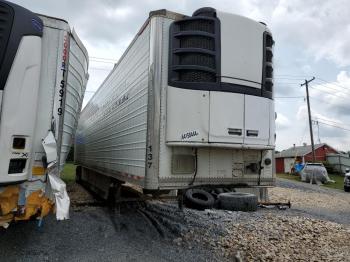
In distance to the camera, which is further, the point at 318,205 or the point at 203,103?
the point at 318,205

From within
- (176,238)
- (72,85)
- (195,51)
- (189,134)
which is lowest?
(176,238)

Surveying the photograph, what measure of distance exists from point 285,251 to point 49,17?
5.01 metres

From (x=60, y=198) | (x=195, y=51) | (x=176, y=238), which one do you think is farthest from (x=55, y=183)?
(x=195, y=51)

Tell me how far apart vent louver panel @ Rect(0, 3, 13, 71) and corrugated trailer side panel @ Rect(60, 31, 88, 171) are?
0.92 m

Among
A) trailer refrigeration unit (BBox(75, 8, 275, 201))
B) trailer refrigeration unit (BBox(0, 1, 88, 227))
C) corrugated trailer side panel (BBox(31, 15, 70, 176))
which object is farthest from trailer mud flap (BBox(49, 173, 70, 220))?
trailer refrigeration unit (BBox(75, 8, 275, 201))

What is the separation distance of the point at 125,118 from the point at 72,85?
2.20 metres

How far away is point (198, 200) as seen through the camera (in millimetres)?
7758

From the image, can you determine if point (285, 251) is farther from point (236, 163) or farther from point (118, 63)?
point (118, 63)

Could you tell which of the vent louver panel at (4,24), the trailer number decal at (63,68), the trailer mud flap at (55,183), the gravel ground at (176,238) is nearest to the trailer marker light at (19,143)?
the trailer mud flap at (55,183)

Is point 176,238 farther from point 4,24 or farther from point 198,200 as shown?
point 4,24

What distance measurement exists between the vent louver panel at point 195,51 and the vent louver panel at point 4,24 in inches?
94.6

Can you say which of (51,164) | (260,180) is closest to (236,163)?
(260,180)

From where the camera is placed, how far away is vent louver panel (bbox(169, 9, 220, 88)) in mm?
5988

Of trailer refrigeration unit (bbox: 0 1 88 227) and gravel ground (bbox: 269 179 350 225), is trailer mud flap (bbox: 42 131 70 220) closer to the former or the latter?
trailer refrigeration unit (bbox: 0 1 88 227)
